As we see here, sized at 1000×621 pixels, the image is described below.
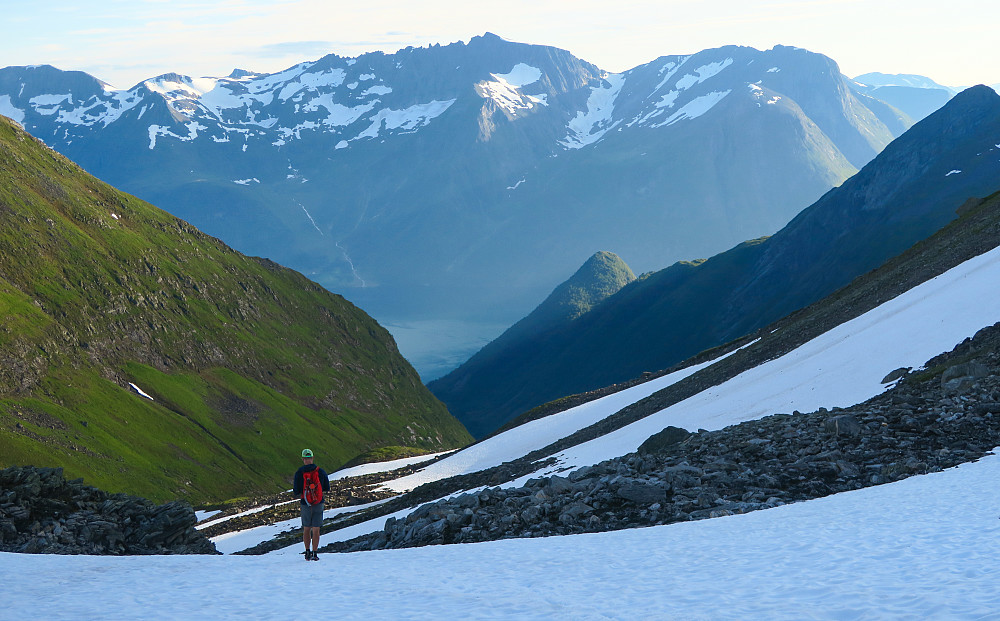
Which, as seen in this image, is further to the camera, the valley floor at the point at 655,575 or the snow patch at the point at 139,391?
the snow patch at the point at 139,391

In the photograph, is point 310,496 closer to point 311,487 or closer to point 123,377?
point 311,487

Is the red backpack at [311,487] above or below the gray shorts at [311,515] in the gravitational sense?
above

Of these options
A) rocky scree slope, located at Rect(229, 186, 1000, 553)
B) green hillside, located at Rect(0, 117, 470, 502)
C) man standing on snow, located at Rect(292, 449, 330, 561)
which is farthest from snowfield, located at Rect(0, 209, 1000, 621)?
green hillside, located at Rect(0, 117, 470, 502)

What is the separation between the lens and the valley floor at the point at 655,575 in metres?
13.5

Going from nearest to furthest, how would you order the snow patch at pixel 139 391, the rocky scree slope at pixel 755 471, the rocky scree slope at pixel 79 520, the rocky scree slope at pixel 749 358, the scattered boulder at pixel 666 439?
the rocky scree slope at pixel 755 471 → the rocky scree slope at pixel 79 520 → the scattered boulder at pixel 666 439 → the rocky scree slope at pixel 749 358 → the snow patch at pixel 139 391

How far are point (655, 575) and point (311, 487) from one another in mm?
11788

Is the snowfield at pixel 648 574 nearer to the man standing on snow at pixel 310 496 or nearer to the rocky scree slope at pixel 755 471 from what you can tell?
the man standing on snow at pixel 310 496

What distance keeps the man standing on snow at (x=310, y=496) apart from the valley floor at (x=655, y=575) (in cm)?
112

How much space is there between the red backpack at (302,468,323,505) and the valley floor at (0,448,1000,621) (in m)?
1.97

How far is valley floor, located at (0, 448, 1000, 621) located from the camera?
44.4 feet

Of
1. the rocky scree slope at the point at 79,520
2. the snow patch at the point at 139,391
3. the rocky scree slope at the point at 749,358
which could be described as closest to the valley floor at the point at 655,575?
the rocky scree slope at the point at 79,520

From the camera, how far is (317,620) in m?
14.8

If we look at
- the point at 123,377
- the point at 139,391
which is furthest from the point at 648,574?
the point at 123,377

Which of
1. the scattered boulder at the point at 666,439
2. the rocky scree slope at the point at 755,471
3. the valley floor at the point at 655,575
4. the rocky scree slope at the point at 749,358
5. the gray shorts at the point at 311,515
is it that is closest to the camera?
the valley floor at the point at 655,575
